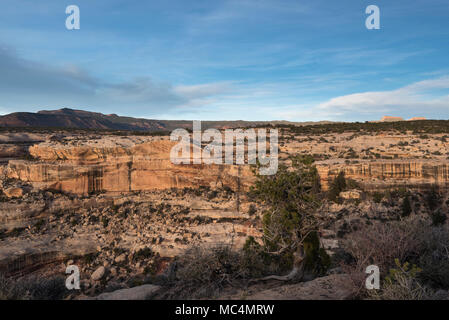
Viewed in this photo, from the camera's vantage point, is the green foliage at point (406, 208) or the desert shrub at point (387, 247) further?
the green foliage at point (406, 208)

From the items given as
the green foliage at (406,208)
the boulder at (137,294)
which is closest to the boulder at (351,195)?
the green foliage at (406,208)

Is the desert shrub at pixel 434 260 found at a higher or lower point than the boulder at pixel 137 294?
higher

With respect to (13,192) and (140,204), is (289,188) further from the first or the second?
(13,192)

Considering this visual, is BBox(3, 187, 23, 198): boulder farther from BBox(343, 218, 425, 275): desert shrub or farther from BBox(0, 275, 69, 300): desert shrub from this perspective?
BBox(343, 218, 425, 275): desert shrub

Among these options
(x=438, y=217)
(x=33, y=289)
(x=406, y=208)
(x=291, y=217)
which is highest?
(x=291, y=217)

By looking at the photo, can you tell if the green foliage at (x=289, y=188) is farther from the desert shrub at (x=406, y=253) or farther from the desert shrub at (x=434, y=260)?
the desert shrub at (x=434, y=260)

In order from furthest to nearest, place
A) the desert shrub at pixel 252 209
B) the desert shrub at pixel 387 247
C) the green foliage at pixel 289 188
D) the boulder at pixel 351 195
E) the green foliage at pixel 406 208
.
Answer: the desert shrub at pixel 252 209 < the boulder at pixel 351 195 < the green foliage at pixel 406 208 < the green foliage at pixel 289 188 < the desert shrub at pixel 387 247

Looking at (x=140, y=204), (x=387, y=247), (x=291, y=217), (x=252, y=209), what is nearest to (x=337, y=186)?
(x=252, y=209)

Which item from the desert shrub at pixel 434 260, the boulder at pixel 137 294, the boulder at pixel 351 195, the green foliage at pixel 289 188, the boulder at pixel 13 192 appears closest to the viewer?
the desert shrub at pixel 434 260

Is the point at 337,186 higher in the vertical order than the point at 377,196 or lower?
higher

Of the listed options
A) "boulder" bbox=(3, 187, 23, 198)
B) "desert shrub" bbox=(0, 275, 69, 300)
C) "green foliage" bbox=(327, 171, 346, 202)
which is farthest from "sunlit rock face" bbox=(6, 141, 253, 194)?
"desert shrub" bbox=(0, 275, 69, 300)

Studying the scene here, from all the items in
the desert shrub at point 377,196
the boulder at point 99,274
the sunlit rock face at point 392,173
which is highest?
the sunlit rock face at point 392,173

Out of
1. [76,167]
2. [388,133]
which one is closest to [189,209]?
[76,167]
